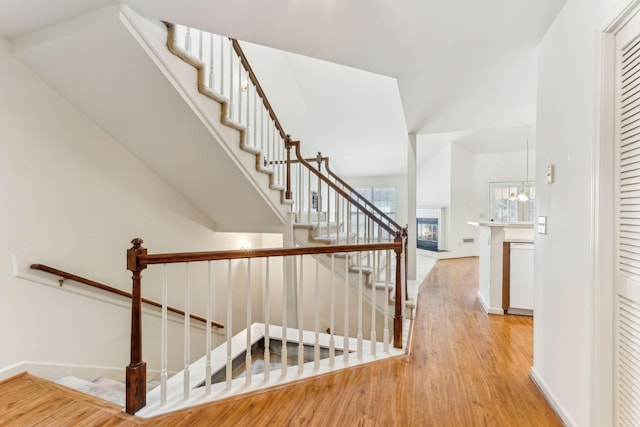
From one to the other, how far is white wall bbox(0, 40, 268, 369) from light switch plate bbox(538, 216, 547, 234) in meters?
3.31

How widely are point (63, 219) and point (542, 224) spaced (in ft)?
11.1

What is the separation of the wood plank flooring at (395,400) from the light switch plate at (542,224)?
3.23 ft

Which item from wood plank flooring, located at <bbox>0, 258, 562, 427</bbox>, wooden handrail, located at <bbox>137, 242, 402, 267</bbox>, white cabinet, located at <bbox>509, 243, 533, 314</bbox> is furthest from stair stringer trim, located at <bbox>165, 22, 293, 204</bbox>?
white cabinet, located at <bbox>509, 243, 533, 314</bbox>

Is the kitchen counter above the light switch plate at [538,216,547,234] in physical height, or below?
below

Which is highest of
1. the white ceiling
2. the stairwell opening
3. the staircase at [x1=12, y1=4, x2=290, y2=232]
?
the white ceiling

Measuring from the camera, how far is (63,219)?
2199 millimetres

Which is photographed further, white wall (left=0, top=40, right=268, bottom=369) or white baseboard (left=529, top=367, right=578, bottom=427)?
white wall (left=0, top=40, right=268, bottom=369)

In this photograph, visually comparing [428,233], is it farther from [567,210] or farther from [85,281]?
[85,281]

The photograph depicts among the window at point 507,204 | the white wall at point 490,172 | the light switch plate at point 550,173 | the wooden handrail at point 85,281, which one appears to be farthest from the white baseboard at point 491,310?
the window at point 507,204

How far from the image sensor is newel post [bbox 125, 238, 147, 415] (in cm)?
150

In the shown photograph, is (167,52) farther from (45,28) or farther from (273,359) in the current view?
(273,359)

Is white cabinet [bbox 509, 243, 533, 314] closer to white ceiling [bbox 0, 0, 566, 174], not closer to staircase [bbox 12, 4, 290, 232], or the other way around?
white ceiling [bbox 0, 0, 566, 174]

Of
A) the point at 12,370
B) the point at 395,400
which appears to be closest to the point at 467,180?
the point at 395,400

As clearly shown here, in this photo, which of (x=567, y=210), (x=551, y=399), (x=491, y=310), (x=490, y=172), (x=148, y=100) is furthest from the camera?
(x=490, y=172)
